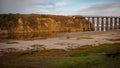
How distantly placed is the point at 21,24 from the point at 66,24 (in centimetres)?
1679

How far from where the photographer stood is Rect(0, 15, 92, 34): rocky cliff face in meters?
68.2

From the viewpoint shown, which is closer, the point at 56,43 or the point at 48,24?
the point at 56,43

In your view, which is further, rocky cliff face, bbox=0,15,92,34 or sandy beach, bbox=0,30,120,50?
rocky cliff face, bbox=0,15,92,34

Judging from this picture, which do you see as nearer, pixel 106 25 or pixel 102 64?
pixel 102 64

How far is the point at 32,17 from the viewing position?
236 ft

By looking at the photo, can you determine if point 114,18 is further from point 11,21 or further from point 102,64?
point 102,64

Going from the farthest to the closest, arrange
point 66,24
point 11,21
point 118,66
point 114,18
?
point 114,18
point 66,24
point 11,21
point 118,66

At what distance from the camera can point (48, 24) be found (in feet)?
240

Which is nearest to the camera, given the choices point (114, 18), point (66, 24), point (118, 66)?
point (118, 66)

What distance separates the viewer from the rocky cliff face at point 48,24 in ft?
224

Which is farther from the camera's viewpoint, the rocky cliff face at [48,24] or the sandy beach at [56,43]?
the rocky cliff face at [48,24]

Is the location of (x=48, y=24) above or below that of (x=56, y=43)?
above

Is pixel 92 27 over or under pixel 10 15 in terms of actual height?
under

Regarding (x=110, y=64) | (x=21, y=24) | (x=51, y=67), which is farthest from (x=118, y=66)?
(x=21, y=24)
